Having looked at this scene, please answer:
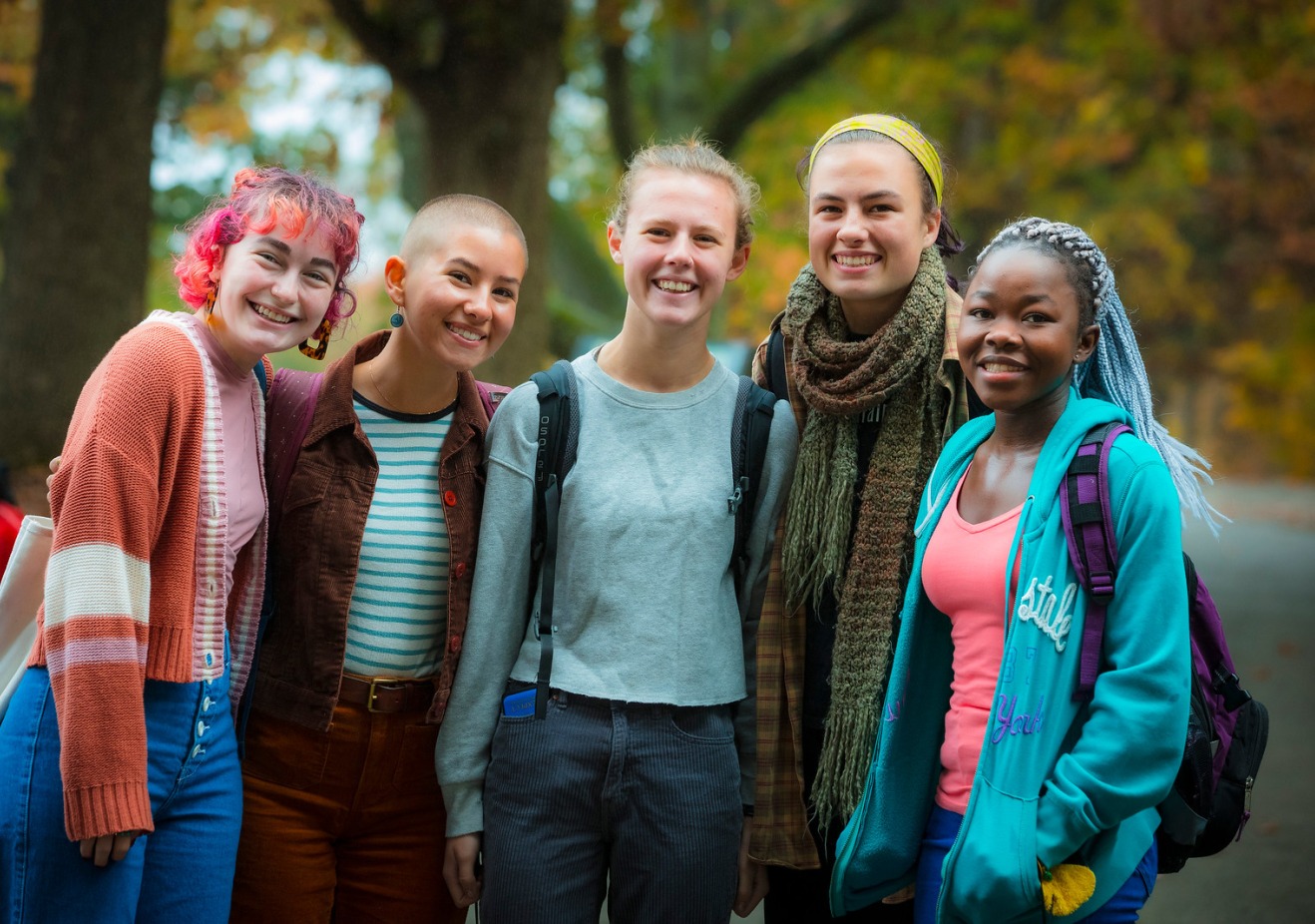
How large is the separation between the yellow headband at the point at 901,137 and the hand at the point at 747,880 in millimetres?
1537

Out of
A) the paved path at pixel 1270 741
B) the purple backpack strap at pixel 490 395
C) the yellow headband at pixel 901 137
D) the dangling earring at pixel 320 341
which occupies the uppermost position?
the yellow headband at pixel 901 137

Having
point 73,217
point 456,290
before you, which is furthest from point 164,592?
point 73,217

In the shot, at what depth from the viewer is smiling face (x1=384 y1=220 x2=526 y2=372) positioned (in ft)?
9.04

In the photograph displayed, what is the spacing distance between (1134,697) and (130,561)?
71.4 inches

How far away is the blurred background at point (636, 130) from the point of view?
20.9ft

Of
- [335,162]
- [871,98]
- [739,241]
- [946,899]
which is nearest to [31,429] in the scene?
[739,241]

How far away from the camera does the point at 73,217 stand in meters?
6.34

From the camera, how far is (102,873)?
7.38 feet

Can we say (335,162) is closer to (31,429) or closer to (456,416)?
(31,429)

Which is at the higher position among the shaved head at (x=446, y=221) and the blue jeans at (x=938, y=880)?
the shaved head at (x=446, y=221)

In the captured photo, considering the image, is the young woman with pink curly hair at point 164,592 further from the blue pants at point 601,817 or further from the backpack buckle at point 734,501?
the backpack buckle at point 734,501

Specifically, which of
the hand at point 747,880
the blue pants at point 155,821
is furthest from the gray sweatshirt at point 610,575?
the blue pants at point 155,821

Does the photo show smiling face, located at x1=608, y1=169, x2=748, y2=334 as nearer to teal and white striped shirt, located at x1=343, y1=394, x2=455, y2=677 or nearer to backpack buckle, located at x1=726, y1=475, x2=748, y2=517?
backpack buckle, located at x1=726, y1=475, x2=748, y2=517

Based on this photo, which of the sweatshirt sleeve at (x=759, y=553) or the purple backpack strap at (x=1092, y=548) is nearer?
the purple backpack strap at (x=1092, y=548)
